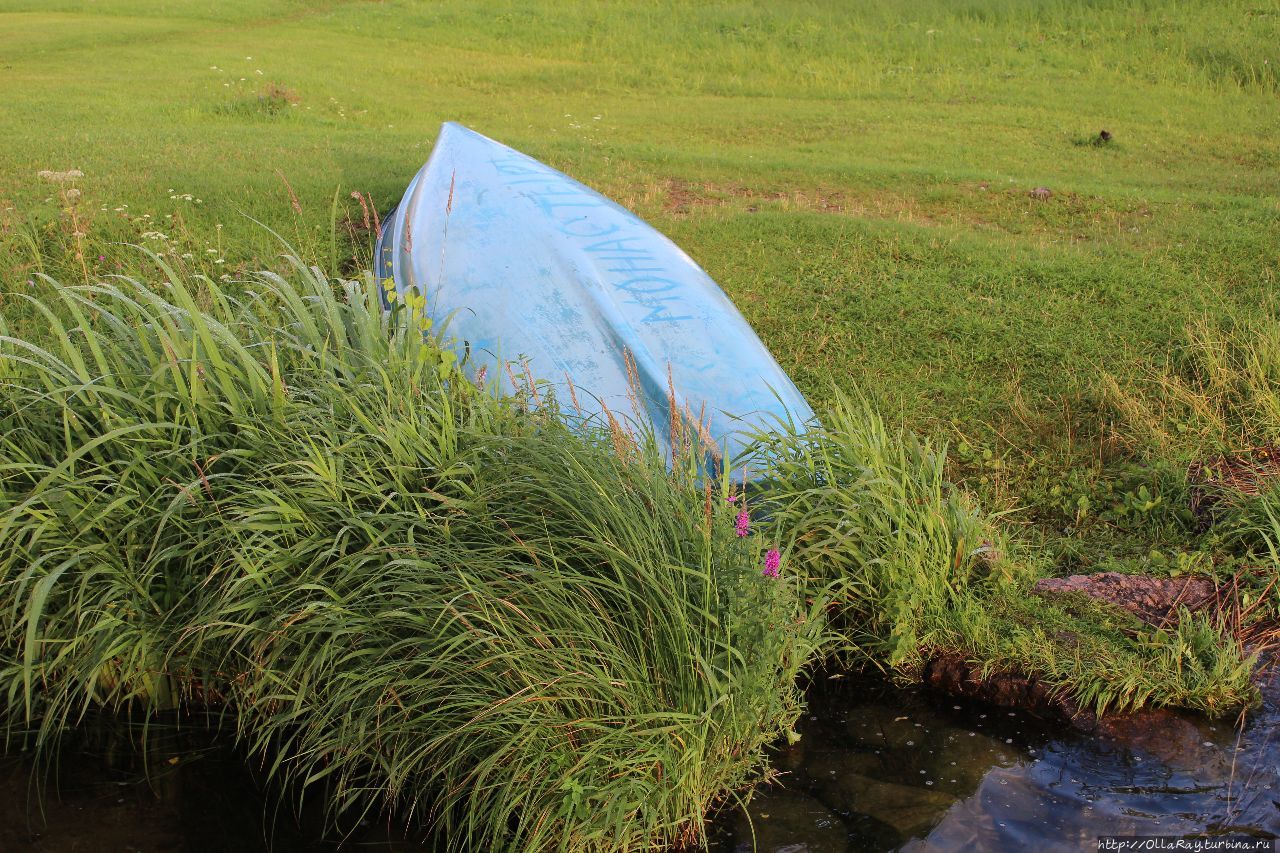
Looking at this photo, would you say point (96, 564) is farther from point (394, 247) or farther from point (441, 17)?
point (441, 17)

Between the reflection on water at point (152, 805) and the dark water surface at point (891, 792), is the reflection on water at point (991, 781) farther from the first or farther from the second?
the reflection on water at point (152, 805)

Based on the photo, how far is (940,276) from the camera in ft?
24.5

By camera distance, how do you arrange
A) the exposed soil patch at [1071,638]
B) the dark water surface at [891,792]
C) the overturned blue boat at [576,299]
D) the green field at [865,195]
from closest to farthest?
the dark water surface at [891,792], the exposed soil patch at [1071,638], the green field at [865,195], the overturned blue boat at [576,299]

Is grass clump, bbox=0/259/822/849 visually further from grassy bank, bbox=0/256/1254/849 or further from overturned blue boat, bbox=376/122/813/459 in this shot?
overturned blue boat, bbox=376/122/813/459

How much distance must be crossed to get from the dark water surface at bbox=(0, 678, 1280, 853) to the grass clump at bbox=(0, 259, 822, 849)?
0.53ft

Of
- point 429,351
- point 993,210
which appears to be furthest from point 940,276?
point 429,351

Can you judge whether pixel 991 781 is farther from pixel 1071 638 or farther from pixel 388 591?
pixel 388 591

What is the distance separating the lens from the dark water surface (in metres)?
3.49

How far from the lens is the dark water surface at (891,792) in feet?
11.4

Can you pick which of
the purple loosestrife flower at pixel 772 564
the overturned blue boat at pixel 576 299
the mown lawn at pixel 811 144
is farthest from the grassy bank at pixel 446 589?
the mown lawn at pixel 811 144


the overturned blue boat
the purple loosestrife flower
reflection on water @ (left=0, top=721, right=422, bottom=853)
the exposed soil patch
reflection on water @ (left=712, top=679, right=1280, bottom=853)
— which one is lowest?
reflection on water @ (left=0, top=721, right=422, bottom=853)

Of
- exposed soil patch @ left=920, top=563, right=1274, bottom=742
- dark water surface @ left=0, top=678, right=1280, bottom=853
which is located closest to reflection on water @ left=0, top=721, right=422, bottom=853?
dark water surface @ left=0, top=678, right=1280, bottom=853

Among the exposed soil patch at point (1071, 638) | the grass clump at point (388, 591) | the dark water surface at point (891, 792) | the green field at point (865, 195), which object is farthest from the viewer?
the green field at point (865, 195)

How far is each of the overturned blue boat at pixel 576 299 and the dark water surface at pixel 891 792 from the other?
155cm
